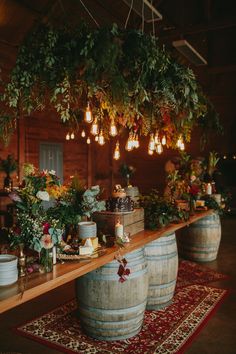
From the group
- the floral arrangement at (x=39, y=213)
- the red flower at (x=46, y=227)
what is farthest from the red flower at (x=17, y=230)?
the red flower at (x=46, y=227)

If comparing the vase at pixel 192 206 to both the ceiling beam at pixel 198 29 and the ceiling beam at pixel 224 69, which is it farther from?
the ceiling beam at pixel 224 69

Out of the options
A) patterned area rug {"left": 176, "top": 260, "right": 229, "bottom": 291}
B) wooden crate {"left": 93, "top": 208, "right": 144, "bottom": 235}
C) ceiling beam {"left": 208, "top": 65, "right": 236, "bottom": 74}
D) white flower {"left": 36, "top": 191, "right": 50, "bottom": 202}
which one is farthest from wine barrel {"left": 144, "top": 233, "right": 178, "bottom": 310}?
ceiling beam {"left": 208, "top": 65, "right": 236, "bottom": 74}

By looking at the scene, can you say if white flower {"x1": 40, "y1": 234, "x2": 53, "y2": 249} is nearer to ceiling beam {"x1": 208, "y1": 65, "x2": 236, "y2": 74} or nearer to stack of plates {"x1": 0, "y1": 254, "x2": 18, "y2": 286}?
stack of plates {"x1": 0, "y1": 254, "x2": 18, "y2": 286}

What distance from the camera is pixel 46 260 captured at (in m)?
2.66

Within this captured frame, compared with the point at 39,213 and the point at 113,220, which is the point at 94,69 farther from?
the point at 113,220

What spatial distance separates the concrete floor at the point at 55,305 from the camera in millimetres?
3324

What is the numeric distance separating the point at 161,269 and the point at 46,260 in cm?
171

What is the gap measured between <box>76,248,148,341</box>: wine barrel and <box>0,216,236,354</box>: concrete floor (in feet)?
1.54

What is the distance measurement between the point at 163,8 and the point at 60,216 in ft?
33.0

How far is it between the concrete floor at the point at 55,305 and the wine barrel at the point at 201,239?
0.62 m

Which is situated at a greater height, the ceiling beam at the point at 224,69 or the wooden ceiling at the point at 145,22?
the wooden ceiling at the point at 145,22

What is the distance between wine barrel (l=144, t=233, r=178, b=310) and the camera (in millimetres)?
3965

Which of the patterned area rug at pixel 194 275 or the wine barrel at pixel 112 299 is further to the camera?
the patterned area rug at pixel 194 275

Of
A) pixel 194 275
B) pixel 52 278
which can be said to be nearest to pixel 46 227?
pixel 52 278
